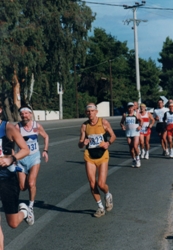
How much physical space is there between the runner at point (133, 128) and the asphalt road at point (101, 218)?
13.3 inches

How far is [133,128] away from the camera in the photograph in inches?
585

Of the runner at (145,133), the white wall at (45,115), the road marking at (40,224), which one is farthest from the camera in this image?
the white wall at (45,115)

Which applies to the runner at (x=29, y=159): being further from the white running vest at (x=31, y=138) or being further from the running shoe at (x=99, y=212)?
the running shoe at (x=99, y=212)

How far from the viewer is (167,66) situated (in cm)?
10106

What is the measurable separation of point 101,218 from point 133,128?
6703mm

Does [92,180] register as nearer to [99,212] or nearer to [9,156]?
[99,212]

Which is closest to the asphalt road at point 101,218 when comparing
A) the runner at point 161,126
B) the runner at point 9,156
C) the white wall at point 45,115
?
the runner at point 9,156

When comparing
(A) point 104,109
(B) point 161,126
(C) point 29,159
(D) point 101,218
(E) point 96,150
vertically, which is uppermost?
(E) point 96,150

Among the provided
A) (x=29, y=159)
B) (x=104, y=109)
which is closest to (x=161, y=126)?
(x=29, y=159)

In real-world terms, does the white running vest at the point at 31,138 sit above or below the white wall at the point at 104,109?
above

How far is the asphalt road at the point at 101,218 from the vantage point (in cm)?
693

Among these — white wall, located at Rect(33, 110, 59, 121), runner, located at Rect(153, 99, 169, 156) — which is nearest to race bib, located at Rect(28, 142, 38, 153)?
runner, located at Rect(153, 99, 169, 156)

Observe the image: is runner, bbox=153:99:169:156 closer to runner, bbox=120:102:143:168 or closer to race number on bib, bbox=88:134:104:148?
runner, bbox=120:102:143:168

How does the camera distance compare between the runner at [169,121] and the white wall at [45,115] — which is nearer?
the runner at [169,121]
